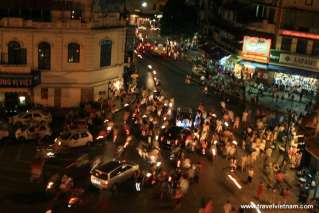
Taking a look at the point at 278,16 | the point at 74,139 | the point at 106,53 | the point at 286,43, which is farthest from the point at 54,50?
the point at 286,43

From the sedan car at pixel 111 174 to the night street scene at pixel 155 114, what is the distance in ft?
0.32

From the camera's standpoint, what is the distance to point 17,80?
45.0 m

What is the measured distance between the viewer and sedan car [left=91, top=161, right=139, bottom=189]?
30641 mm

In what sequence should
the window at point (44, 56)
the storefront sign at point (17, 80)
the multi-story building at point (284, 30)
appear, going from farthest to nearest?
the multi-story building at point (284, 30), the window at point (44, 56), the storefront sign at point (17, 80)

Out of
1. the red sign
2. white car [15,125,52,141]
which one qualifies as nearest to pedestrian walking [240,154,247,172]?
white car [15,125,52,141]

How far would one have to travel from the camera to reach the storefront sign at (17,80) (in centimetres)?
4475

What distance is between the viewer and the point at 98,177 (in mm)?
30703

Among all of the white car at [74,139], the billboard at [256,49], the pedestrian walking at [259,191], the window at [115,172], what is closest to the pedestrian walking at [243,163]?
the pedestrian walking at [259,191]

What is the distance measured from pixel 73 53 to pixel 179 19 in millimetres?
45709

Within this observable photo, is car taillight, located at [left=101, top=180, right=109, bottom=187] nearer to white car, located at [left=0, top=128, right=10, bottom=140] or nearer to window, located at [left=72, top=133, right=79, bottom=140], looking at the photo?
window, located at [left=72, top=133, right=79, bottom=140]

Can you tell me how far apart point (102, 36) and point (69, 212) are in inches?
937

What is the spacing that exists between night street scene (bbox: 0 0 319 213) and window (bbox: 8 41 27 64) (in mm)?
121

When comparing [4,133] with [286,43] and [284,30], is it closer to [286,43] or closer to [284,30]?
[284,30]

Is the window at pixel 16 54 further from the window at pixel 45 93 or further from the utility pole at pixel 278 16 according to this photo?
the utility pole at pixel 278 16
